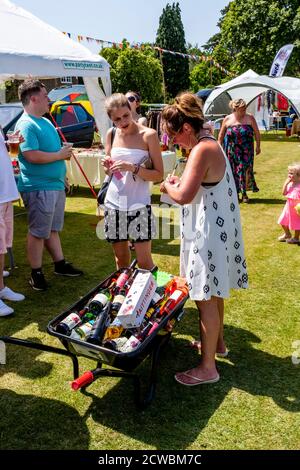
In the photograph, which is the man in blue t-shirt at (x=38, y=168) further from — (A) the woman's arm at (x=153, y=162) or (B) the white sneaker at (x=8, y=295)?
(A) the woman's arm at (x=153, y=162)

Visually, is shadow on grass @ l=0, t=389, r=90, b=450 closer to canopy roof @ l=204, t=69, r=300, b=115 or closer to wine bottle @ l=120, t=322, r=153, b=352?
Result: wine bottle @ l=120, t=322, r=153, b=352

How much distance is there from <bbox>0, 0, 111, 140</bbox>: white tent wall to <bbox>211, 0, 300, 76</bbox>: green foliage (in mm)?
20134

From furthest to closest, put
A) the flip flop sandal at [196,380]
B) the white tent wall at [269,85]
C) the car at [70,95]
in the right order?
the car at [70,95], the white tent wall at [269,85], the flip flop sandal at [196,380]

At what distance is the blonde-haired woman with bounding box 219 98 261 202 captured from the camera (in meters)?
7.60

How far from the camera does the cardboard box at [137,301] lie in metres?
2.60

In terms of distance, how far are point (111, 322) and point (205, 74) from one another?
3916cm

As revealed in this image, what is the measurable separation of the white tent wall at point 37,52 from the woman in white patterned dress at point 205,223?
3.00 m

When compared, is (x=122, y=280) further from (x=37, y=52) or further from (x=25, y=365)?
(x=37, y=52)

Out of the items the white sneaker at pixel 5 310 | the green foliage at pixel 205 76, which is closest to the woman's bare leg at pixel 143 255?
the white sneaker at pixel 5 310

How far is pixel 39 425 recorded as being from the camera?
2.53 meters

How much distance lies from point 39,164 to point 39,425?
239 centimetres

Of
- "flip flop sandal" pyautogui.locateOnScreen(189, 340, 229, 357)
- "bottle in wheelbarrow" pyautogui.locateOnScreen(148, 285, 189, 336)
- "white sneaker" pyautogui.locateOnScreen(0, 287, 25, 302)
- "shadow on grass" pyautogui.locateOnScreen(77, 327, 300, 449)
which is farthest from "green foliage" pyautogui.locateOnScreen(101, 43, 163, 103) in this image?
"shadow on grass" pyautogui.locateOnScreen(77, 327, 300, 449)

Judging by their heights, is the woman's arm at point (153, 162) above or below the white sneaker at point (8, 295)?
above

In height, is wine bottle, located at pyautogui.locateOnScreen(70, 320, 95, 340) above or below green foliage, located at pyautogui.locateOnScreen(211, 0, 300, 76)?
below
